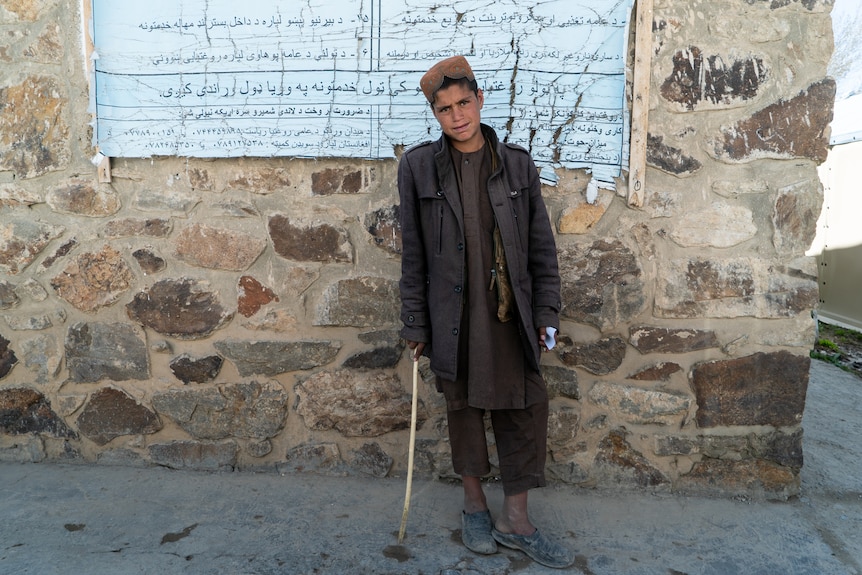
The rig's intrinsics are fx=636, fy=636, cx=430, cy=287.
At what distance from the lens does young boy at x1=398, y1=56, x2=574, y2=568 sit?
2.33 metres

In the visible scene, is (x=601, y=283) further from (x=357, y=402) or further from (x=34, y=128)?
(x=34, y=128)

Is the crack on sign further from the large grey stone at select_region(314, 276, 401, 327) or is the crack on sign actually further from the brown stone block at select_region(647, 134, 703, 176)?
the large grey stone at select_region(314, 276, 401, 327)

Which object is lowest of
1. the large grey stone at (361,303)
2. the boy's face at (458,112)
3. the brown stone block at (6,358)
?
the brown stone block at (6,358)

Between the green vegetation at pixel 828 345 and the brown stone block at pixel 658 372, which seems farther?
the green vegetation at pixel 828 345

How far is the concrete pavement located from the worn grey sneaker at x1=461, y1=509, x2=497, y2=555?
1.4 inches

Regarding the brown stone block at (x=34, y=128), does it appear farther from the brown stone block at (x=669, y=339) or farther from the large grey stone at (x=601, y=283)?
the brown stone block at (x=669, y=339)

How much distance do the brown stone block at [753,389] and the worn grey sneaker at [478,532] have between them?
1.07 meters

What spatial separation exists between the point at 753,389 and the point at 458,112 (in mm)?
1757

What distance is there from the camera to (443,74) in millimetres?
2264

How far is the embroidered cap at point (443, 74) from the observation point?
Answer: 2262 millimetres

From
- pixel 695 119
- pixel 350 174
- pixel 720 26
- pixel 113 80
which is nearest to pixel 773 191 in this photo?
pixel 695 119

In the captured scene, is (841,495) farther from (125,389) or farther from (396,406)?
(125,389)

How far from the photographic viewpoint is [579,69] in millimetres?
2682

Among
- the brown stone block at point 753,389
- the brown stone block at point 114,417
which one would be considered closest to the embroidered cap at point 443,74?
the brown stone block at point 753,389
